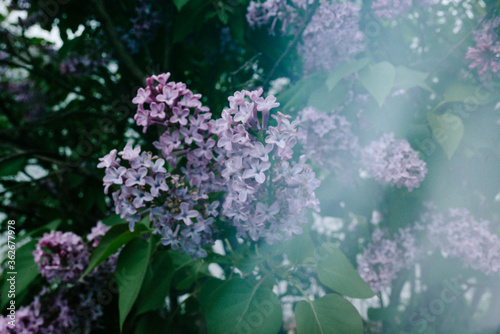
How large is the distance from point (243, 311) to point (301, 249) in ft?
1.06

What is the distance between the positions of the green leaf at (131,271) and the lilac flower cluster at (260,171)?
1.07ft

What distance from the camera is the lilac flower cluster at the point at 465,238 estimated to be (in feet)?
5.60

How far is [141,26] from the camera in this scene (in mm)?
2195

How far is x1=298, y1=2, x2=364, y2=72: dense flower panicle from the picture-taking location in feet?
5.45

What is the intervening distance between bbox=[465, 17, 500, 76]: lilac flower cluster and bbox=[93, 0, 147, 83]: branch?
1.66 meters

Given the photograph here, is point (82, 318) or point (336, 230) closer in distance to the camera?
point (82, 318)

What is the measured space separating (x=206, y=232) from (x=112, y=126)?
1717 mm

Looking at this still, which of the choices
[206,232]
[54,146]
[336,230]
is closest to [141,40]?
[54,146]

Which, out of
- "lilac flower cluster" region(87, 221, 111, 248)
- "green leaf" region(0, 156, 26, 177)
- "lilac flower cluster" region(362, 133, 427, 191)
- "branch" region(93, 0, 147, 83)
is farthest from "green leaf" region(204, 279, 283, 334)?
"green leaf" region(0, 156, 26, 177)

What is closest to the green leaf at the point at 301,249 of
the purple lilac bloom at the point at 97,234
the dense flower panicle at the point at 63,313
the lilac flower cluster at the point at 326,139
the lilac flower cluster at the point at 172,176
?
the lilac flower cluster at the point at 172,176

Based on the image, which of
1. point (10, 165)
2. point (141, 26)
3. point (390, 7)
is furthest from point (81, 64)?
point (390, 7)

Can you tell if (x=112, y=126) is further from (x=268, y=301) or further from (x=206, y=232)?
(x=268, y=301)

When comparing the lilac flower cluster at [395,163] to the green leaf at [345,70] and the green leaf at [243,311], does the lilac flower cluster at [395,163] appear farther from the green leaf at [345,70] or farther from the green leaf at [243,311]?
the green leaf at [243,311]

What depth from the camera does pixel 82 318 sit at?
1613 millimetres
